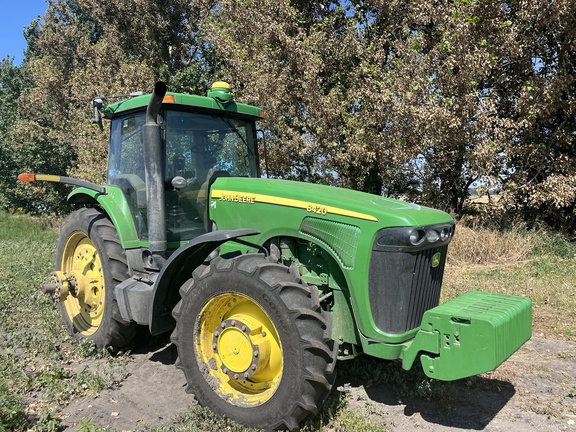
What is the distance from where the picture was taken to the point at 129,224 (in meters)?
4.12

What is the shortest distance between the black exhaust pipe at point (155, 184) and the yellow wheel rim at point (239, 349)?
0.87 meters

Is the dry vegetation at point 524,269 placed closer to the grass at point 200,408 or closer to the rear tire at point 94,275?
the grass at point 200,408

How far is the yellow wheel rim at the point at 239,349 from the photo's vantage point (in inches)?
117

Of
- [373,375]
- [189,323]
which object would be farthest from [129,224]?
[373,375]

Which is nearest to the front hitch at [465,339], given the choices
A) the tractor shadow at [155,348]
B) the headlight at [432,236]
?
the headlight at [432,236]

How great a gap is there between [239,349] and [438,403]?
62.1 inches

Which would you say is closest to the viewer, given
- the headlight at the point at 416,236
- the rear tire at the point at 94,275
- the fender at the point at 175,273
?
the headlight at the point at 416,236

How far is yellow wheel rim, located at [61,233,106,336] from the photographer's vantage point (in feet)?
14.8

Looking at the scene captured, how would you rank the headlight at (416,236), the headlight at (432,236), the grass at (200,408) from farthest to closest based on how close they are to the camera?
the grass at (200,408), the headlight at (432,236), the headlight at (416,236)

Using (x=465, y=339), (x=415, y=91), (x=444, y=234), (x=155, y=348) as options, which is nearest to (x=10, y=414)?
(x=155, y=348)

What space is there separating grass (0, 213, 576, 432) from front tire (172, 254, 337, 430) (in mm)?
200

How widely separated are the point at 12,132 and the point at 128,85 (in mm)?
8361

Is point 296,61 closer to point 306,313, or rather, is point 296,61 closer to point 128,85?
point 128,85

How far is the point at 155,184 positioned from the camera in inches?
145
